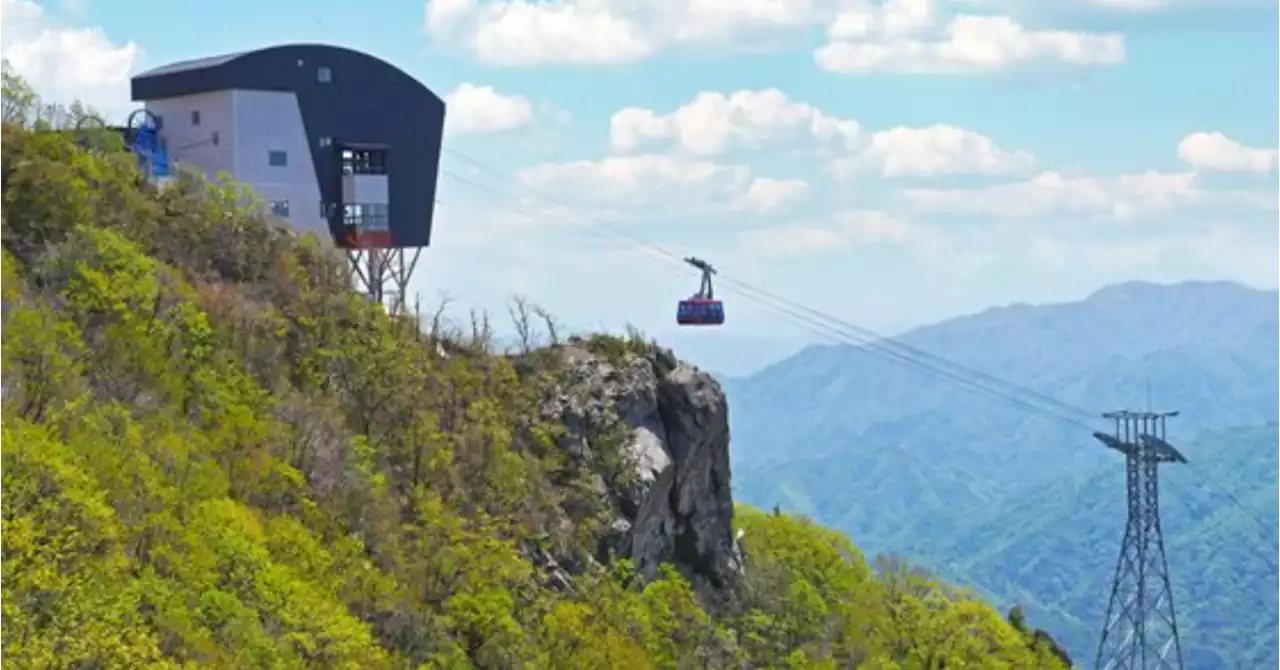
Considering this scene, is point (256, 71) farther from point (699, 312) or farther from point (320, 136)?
point (699, 312)

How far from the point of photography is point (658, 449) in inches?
1828

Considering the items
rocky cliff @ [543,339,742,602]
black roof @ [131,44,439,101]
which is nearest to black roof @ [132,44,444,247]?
black roof @ [131,44,439,101]

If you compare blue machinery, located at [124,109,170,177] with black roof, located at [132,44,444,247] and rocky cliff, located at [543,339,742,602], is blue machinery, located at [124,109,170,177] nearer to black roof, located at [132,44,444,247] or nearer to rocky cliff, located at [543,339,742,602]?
black roof, located at [132,44,444,247]

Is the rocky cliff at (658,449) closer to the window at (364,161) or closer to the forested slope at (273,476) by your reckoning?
the forested slope at (273,476)

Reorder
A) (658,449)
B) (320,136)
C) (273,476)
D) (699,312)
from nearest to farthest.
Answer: (273,476), (658,449), (320,136), (699,312)

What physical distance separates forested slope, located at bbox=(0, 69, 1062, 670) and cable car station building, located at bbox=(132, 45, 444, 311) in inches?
196

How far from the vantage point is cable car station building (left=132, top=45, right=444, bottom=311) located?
160 feet

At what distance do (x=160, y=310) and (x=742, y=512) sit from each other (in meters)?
30.9

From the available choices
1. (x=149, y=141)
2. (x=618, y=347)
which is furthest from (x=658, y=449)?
(x=149, y=141)

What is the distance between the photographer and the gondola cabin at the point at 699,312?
5922 centimetres

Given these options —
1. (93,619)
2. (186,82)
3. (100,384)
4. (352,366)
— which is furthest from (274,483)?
(186,82)

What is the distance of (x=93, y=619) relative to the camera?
23.2 meters

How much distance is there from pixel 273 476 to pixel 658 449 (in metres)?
15.4

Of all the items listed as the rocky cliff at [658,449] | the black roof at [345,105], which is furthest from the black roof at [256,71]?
the rocky cliff at [658,449]
